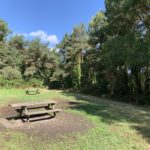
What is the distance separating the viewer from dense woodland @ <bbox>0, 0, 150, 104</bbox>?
14617 millimetres

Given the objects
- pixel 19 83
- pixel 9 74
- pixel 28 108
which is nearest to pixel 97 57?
pixel 19 83

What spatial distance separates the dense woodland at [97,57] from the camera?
48.0ft

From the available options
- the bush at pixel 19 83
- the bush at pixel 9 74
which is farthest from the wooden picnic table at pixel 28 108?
the bush at pixel 9 74

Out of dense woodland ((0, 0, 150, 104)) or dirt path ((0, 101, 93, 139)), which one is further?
dense woodland ((0, 0, 150, 104))

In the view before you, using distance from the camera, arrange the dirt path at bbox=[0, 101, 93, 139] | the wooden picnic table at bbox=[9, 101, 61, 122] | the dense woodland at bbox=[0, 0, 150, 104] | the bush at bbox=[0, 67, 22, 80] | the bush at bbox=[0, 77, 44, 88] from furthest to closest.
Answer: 1. the bush at bbox=[0, 67, 22, 80]
2. the bush at bbox=[0, 77, 44, 88]
3. the dense woodland at bbox=[0, 0, 150, 104]
4. the wooden picnic table at bbox=[9, 101, 61, 122]
5. the dirt path at bbox=[0, 101, 93, 139]

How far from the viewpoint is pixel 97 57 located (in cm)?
2170

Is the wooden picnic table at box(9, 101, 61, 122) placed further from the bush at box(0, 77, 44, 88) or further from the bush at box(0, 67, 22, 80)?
the bush at box(0, 67, 22, 80)

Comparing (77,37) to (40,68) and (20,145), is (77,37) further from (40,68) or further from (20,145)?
(20,145)

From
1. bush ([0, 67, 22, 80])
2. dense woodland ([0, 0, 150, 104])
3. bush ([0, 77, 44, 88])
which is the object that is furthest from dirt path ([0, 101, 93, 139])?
bush ([0, 67, 22, 80])

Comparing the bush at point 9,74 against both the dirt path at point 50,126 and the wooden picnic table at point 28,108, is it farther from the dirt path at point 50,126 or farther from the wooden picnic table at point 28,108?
the dirt path at point 50,126

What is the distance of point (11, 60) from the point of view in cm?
2727

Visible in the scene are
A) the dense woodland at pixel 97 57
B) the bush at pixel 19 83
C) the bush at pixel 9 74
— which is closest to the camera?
the dense woodland at pixel 97 57

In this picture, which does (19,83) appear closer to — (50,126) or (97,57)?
(97,57)

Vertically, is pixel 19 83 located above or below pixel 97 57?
below
